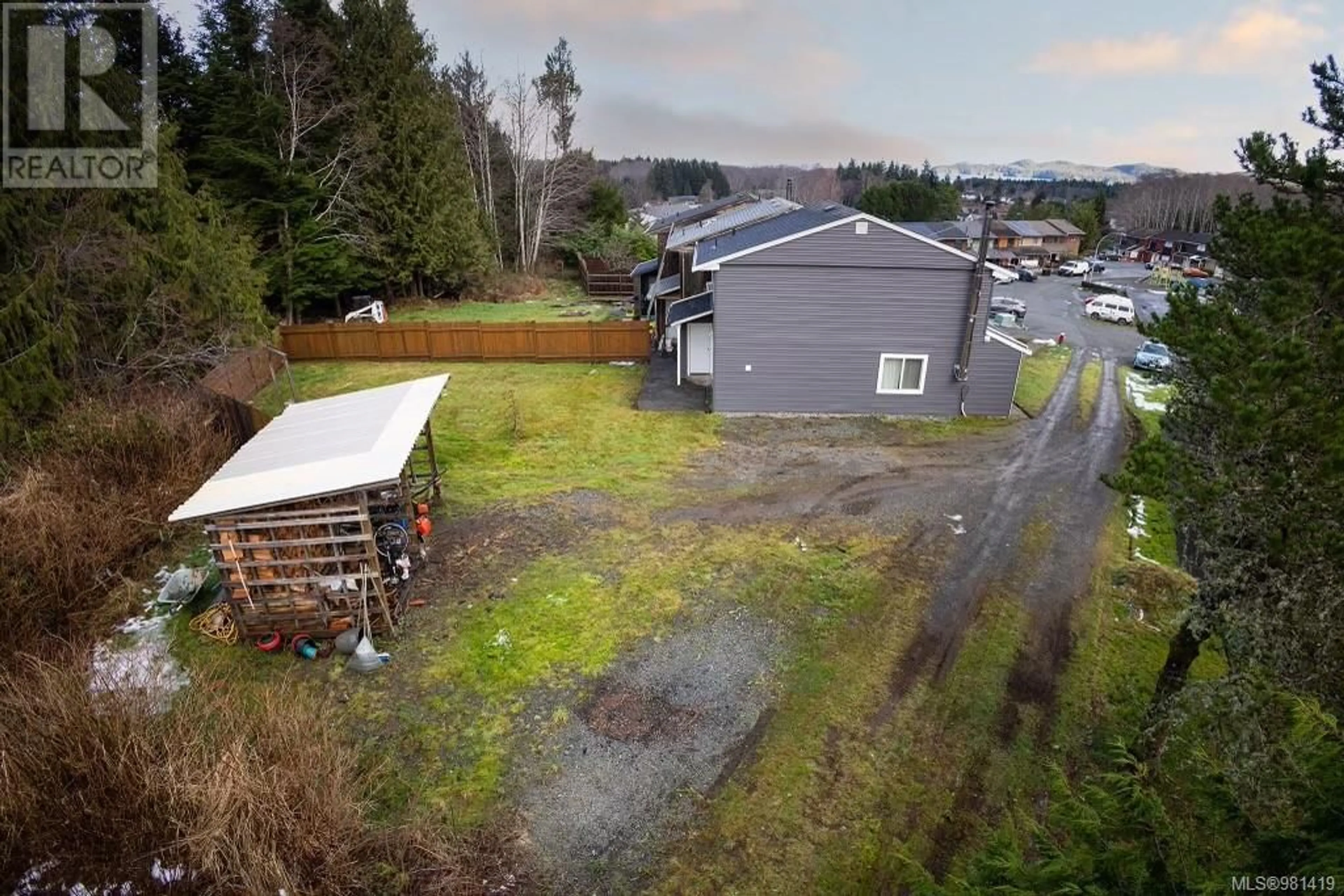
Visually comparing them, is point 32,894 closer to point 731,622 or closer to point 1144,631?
point 731,622

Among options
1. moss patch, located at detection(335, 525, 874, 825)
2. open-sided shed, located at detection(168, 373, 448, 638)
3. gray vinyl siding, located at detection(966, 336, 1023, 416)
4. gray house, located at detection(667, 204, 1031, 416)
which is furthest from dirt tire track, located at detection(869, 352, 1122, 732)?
open-sided shed, located at detection(168, 373, 448, 638)

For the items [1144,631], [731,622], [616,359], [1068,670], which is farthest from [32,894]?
[616,359]

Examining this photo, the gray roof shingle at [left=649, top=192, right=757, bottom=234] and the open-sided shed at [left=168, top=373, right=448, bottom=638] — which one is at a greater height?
the gray roof shingle at [left=649, top=192, right=757, bottom=234]

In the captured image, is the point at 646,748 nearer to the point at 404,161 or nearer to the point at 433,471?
the point at 433,471

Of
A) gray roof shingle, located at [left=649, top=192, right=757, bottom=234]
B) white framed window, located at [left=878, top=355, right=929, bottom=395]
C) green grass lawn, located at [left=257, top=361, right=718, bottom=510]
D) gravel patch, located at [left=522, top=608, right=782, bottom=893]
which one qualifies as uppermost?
gray roof shingle, located at [left=649, top=192, right=757, bottom=234]

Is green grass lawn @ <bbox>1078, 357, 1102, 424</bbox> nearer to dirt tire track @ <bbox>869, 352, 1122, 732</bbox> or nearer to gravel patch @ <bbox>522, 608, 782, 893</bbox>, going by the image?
dirt tire track @ <bbox>869, 352, 1122, 732</bbox>

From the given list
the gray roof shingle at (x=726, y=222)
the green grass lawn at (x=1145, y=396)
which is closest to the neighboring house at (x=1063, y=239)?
the green grass lawn at (x=1145, y=396)

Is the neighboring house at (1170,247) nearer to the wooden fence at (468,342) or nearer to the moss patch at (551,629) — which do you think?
the wooden fence at (468,342)
